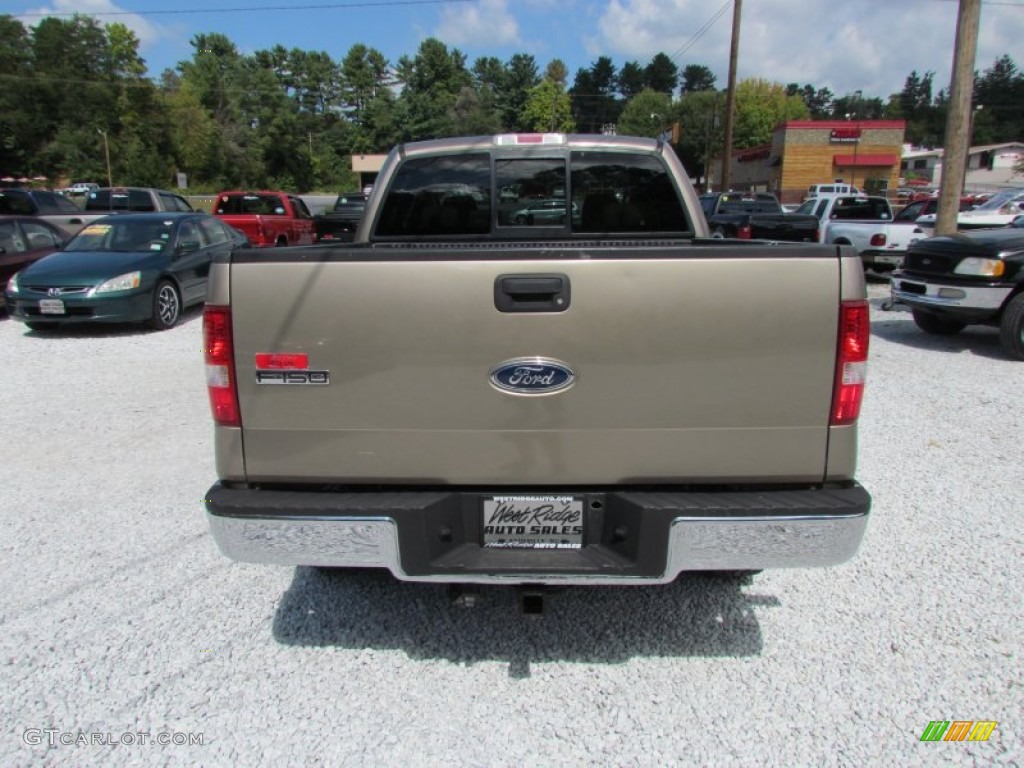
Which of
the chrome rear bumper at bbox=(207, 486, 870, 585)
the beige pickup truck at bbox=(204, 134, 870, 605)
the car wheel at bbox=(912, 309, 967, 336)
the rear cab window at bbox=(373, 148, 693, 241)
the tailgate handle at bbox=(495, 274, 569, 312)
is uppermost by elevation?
the rear cab window at bbox=(373, 148, 693, 241)

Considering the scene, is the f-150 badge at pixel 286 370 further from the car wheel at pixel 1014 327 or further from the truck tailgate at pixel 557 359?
the car wheel at pixel 1014 327

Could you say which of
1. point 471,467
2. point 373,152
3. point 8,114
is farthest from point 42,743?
point 373,152

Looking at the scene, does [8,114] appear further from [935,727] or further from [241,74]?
[935,727]

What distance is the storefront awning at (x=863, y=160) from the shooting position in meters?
60.8

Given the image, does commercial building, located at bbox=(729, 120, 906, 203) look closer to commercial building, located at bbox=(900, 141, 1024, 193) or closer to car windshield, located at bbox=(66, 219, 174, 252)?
commercial building, located at bbox=(900, 141, 1024, 193)

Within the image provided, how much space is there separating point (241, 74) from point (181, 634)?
11226cm

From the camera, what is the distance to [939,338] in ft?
30.4

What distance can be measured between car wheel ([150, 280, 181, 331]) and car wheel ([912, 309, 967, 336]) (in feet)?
33.9

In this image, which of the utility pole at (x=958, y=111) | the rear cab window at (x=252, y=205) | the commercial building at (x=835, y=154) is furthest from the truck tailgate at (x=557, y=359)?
the commercial building at (x=835, y=154)

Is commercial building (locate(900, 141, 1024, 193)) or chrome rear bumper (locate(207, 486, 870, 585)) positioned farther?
commercial building (locate(900, 141, 1024, 193))

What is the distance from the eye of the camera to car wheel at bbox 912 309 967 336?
9.26 metres

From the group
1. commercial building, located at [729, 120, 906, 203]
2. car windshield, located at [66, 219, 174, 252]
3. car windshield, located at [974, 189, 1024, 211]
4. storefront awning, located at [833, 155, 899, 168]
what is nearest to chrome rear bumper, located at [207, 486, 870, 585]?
car windshield, located at [66, 219, 174, 252]

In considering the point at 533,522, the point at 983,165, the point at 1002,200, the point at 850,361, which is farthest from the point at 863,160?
the point at 533,522

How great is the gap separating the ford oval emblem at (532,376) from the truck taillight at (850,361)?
2.88ft
